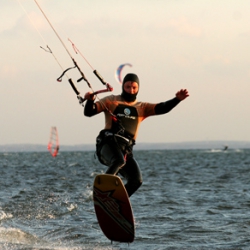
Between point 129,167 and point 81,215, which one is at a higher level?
point 129,167

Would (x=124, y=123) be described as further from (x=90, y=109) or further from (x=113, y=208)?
(x=113, y=208)

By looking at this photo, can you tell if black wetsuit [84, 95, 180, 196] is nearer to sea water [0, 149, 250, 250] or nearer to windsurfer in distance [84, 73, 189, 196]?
windsurfer in distance [84, 73, 189, 196]

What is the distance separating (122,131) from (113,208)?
129 cm

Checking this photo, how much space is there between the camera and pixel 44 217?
17188 millimetres

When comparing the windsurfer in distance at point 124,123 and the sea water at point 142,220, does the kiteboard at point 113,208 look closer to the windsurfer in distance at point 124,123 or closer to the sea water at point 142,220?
the windsurfer in distance at point 124,123

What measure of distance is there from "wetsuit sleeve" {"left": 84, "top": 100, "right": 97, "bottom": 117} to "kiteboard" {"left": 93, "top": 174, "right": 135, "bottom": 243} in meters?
1.05

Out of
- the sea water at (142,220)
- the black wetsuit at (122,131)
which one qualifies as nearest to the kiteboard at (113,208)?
the black wetsuit at (122,131)

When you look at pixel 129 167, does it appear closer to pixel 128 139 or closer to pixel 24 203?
pixel 128 139

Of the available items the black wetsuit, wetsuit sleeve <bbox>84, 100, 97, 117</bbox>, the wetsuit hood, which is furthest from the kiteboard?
the wetsuit hood

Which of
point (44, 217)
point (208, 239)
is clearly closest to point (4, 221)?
point (44, 217)

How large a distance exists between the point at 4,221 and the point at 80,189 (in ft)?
37.0

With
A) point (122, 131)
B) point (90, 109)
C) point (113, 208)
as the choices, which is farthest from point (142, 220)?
point (90, 109)

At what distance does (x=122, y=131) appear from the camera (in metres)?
10.7

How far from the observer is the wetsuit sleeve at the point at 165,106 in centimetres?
1074
